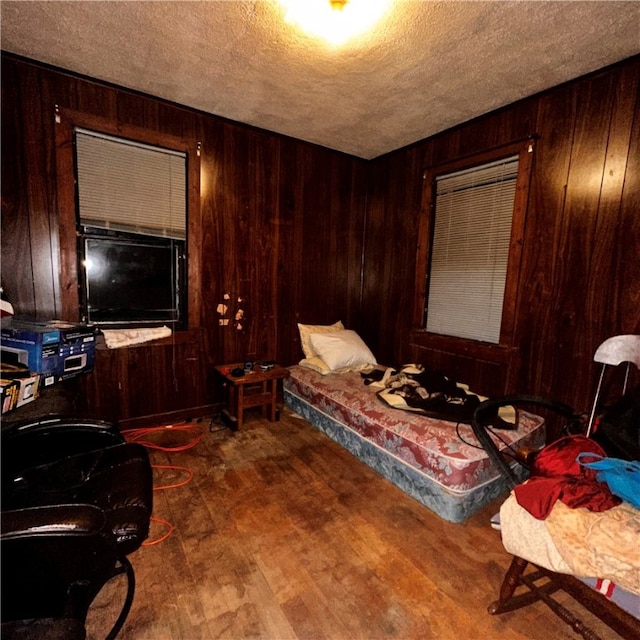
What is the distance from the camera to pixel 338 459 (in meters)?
2.42

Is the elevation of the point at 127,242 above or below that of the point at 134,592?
above

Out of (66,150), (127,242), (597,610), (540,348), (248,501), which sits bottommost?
(248,501)

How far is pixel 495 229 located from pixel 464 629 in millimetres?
2603

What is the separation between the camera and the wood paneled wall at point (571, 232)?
6.65ft

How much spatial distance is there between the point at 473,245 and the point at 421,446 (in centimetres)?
188

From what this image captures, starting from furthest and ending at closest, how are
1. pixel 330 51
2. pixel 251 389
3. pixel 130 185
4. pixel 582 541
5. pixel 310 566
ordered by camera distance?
1. pixel 251 389
2. pixel 130 185
3. pixel 330 51
4. pixel 310 566
5. pixel 582 541

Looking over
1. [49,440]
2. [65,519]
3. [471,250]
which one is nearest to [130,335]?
[49,440]

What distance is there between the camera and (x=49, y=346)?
1.90 meters

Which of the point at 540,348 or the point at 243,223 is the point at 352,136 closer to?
the point at 243,223

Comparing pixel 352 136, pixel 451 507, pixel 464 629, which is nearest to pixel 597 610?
pixel 464 629

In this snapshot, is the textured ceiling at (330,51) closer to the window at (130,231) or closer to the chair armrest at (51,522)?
the window at (130,231)

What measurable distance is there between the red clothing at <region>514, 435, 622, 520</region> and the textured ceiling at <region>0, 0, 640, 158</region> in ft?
6.99

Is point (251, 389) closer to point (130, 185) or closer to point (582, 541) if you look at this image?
point (130, 185)

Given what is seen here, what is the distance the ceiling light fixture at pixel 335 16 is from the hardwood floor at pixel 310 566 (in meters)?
2.71
